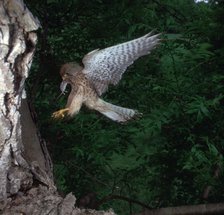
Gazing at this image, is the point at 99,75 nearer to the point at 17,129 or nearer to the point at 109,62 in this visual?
the point at 109,62

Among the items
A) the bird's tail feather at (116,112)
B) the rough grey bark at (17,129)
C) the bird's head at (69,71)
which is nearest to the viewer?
the rough grey bark at (17,129)

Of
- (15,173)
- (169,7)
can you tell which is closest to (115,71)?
(169,7)

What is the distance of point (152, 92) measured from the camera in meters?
2.89

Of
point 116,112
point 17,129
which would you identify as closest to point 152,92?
point 116,112

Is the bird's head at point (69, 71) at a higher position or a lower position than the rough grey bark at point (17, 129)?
lower

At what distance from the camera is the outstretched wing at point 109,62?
8.08 ft

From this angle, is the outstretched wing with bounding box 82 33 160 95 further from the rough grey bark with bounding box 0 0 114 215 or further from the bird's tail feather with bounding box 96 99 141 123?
the rough grey bark with bounding box 0 0 114 215

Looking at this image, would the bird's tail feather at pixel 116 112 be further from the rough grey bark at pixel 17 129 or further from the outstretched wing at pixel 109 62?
the rough grey bark at pixel 17 129

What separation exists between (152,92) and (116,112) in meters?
0.32

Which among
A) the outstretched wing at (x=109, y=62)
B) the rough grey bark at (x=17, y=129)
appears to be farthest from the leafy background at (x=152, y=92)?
the rough grey bark at (x=17, y=129)

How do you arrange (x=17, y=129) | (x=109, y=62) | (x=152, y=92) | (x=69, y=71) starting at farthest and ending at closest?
1. (x=152, y=92)
2. (x=109, y=62)
3. (x=69, y=71)
4. (x=17, y=129)

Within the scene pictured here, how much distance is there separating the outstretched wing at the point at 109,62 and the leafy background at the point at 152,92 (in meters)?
0.27

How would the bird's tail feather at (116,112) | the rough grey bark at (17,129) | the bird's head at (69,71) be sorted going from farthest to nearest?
the bird's tail feather at (116,112) → the bird's head at (69,71) → the rough grey bark at (17,129)

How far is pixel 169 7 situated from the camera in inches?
125
